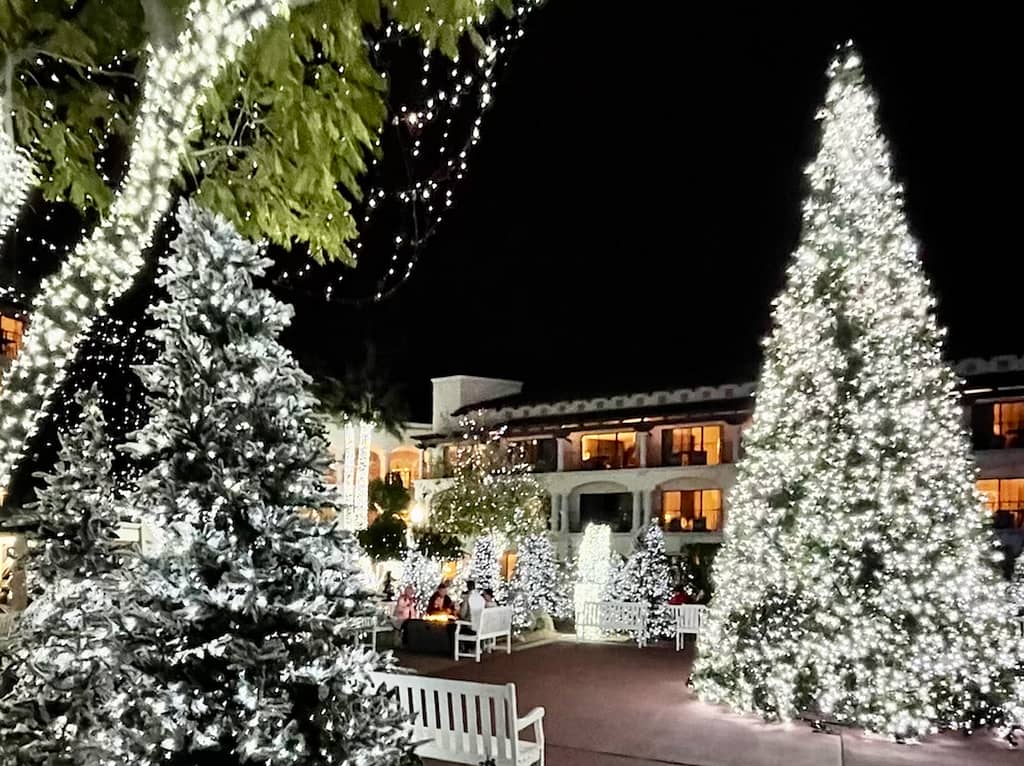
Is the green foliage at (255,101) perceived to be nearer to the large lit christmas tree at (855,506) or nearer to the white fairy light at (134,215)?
the white fairy light at (134,215)

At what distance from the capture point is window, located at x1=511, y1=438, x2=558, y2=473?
36156 millimetres

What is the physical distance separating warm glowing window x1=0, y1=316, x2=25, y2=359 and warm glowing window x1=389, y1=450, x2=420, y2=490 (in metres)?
17.0

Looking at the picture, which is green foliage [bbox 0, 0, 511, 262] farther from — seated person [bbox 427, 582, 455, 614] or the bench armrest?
seated person [bbox 427, 582, 455, 614]

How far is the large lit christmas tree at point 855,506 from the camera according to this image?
33.4ft

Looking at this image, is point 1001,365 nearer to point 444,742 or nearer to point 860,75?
point 860,75

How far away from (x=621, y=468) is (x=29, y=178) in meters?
30.3

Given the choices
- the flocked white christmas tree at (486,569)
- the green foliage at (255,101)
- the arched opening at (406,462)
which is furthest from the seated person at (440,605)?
the arched opening at (406,462)

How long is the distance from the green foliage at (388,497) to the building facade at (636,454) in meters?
1.26

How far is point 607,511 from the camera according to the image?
35.4 meters

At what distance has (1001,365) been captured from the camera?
26.6m

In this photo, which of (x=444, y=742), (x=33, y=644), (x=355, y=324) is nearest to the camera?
(x=33, y=644)

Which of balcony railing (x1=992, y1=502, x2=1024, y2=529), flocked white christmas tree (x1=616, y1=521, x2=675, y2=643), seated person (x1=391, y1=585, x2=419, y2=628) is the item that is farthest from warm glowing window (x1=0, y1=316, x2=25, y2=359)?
balcony railing (x1=992, y1=502, x2=1024, y2=529)

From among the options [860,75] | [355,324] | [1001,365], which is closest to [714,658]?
[860,75]

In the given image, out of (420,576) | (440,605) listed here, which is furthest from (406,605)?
(440,605)
